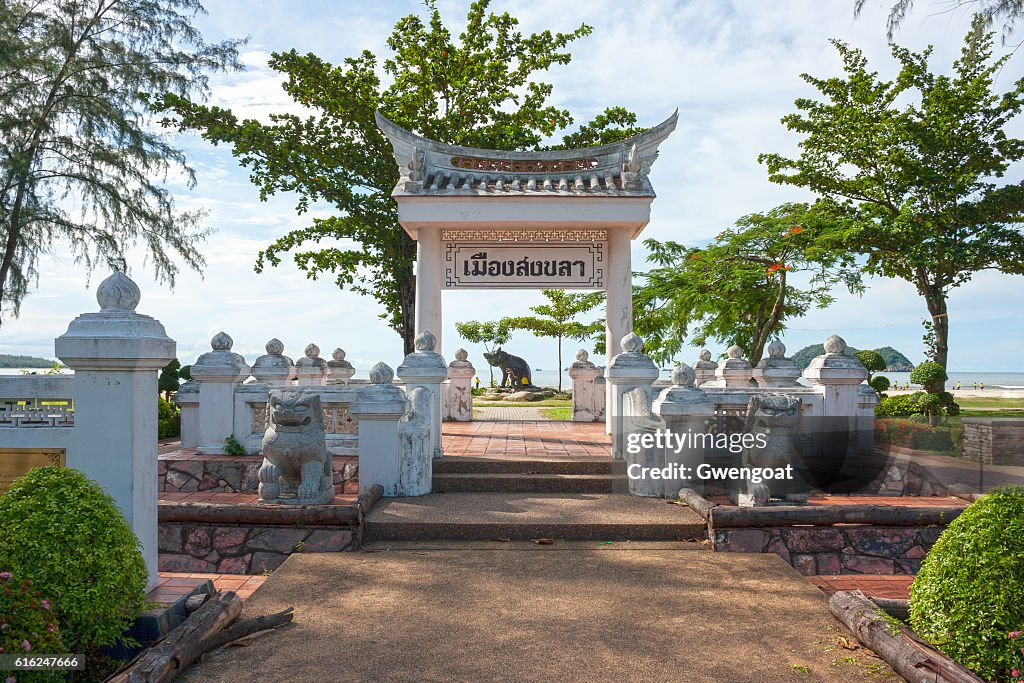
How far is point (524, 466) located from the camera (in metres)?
8.30

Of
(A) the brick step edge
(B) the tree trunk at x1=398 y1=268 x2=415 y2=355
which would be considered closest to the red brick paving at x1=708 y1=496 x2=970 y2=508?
(A) the brick step edge

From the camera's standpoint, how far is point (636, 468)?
24.9 ft

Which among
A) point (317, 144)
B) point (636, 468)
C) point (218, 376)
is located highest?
point (317, 144)

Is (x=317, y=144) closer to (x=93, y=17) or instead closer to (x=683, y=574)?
(x=93, y=17)

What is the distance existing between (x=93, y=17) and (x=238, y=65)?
11.4ft

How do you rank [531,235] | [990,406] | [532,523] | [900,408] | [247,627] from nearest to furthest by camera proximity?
[247,627], [532,523], [531,235], [900,408], [990,406]

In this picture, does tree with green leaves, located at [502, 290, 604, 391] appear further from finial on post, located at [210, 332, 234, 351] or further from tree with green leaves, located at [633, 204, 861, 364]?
finial on post, located at [210, 332, 234, 351]

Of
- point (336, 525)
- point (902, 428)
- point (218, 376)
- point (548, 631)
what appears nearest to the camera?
point (548, 631)

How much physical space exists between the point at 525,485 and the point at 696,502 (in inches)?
82.3

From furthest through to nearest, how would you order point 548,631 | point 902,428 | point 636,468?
point 902,428 → point 636,468 → point 548,631

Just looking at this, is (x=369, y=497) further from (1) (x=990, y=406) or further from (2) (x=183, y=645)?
(1) (x=990, y=406)

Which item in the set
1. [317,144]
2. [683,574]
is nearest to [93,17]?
[317,144]

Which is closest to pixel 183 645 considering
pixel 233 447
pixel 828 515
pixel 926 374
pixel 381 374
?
pixel 381 374

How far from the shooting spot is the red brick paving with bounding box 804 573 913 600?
5582 mm
